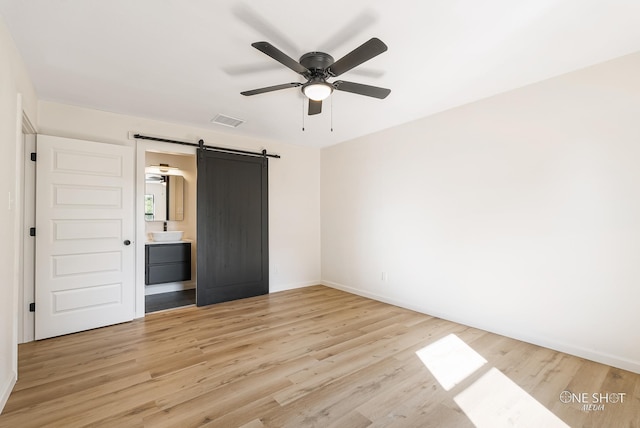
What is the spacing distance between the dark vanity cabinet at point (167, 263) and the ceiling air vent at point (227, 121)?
233cm

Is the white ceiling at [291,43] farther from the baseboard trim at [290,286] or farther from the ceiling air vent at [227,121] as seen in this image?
the baseboard trim at [290,286]

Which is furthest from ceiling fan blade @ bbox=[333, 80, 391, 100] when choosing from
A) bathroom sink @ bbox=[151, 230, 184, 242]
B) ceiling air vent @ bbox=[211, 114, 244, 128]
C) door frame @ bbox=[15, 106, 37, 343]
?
bathroom sink @ bbox=[151, 230, 184, 242]

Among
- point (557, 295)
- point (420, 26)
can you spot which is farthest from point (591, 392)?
point (420, 26)

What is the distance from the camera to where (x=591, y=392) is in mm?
2074

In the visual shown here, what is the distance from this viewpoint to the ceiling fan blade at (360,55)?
1.79 metres

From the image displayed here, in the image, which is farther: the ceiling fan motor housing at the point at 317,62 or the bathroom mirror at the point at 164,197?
the bathroom mirror at the point at 164,197

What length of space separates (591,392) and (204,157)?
473 centimetres

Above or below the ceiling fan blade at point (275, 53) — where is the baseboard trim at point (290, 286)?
below

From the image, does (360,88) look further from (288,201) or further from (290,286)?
(290,286)

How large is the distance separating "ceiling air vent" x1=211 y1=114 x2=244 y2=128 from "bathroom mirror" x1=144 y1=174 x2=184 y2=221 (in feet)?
6.90

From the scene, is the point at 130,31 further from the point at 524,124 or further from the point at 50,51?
the point at 524,124

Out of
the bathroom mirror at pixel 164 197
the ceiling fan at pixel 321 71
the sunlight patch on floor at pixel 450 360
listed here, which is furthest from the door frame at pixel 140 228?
the sunlight patch on floor at pixel 450 360

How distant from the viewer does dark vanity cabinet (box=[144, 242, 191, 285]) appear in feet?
15.6

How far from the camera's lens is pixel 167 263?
493 centimetres
